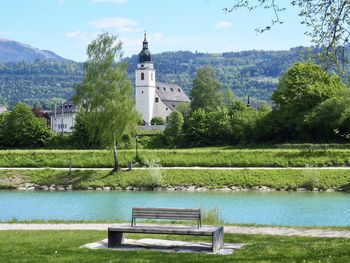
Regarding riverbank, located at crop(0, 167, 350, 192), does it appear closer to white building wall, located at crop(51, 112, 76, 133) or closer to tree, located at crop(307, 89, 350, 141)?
tree, located at crop(307, 89, 350, 141)

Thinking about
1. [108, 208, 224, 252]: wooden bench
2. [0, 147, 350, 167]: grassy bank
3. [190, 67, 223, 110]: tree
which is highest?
[190, 67, 223, 110]: tree

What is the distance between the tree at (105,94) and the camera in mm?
47875

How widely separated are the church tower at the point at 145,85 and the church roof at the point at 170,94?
10.8 feet

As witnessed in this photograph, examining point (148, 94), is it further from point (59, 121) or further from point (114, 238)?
point (114, 238)

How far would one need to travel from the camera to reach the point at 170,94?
137 m

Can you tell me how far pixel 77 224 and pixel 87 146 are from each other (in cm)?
5095

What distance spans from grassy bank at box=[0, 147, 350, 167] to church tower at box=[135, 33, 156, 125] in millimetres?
72971

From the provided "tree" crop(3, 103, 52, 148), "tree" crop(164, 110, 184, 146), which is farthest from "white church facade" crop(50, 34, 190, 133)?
"tree" crop(3, 103, 52, 148)

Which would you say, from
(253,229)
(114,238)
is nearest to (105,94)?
(253,229)

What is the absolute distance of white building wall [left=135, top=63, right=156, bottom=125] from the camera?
126 meters

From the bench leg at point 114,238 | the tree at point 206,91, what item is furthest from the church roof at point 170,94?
the bench leg at point 114,238

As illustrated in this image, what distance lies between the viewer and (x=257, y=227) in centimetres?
1791

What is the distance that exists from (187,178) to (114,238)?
1192 inches

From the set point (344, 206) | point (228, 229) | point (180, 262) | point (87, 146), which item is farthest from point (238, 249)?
point (87, 146)
